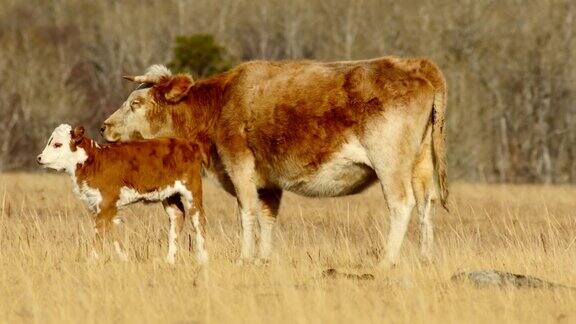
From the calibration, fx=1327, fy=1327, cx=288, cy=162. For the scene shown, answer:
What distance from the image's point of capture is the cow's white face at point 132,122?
13938mm

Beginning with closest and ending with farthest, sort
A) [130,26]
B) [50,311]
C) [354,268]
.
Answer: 1. [50,311]
2. [354,268]
3. [130,26]

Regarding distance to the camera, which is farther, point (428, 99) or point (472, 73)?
point (472, 73)

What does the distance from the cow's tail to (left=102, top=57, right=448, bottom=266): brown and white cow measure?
0.01m

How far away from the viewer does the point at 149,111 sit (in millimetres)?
13945

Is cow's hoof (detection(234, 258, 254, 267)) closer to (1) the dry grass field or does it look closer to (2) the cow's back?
(1) the dry grass field

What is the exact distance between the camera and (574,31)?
2650 inches

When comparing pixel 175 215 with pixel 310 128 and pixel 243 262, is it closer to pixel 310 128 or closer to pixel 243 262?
pixel 243 262

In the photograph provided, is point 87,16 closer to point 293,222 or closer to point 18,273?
point 293,222

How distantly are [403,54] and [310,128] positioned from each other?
55.5 m

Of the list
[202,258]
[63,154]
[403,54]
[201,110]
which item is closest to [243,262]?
[202,258]

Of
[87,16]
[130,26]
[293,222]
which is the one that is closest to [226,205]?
[293,222]

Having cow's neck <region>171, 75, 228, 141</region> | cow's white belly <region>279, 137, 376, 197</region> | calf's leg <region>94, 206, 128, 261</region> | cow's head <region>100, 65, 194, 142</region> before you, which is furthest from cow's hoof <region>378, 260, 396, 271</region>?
cow's head <region>100, 65, 194, 142</region>

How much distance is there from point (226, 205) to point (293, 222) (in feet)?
14.5

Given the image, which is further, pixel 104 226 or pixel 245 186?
pixel 245 186
